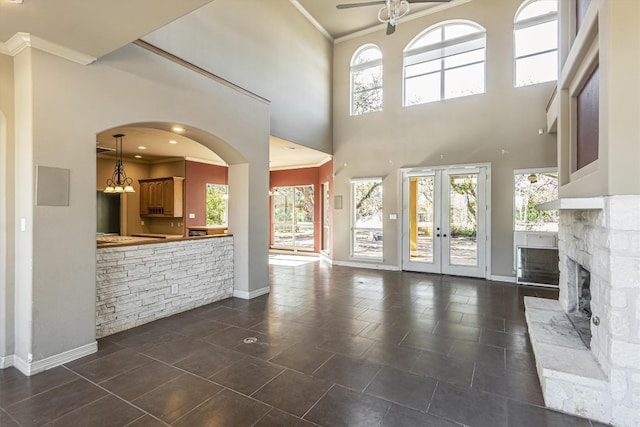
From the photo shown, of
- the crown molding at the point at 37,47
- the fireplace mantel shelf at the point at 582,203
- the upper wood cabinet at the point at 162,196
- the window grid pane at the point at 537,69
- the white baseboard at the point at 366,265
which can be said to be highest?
the window grid pane at the point at 537,69

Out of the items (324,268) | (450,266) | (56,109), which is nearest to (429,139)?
(450,266)

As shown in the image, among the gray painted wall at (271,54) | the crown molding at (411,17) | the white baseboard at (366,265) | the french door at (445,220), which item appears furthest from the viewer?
the white baseboard at (366,265)

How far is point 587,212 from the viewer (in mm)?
2791

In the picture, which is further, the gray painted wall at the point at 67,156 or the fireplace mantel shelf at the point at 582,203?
the gray painted wall at the point at 67,156

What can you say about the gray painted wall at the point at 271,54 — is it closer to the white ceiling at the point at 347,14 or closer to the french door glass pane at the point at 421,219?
the white ceiling at the point at 347,14

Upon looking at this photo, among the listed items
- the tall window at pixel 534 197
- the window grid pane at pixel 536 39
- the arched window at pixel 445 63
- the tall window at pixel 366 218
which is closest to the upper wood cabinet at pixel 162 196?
the tall window at pixel 366 218

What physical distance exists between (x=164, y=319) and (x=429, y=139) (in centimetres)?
625

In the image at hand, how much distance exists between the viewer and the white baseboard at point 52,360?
9.08 feet

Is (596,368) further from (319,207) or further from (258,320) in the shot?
(319,207)

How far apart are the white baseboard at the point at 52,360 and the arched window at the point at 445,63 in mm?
7344

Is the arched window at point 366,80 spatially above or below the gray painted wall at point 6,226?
above

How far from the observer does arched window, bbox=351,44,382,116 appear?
7969 mm

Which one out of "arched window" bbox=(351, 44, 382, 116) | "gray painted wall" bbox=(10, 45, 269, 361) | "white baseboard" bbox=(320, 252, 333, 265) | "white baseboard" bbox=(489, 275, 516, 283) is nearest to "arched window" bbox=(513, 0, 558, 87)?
"arched window" bbox=(351, 44, 382, 116)

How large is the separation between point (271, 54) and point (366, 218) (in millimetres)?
4338
